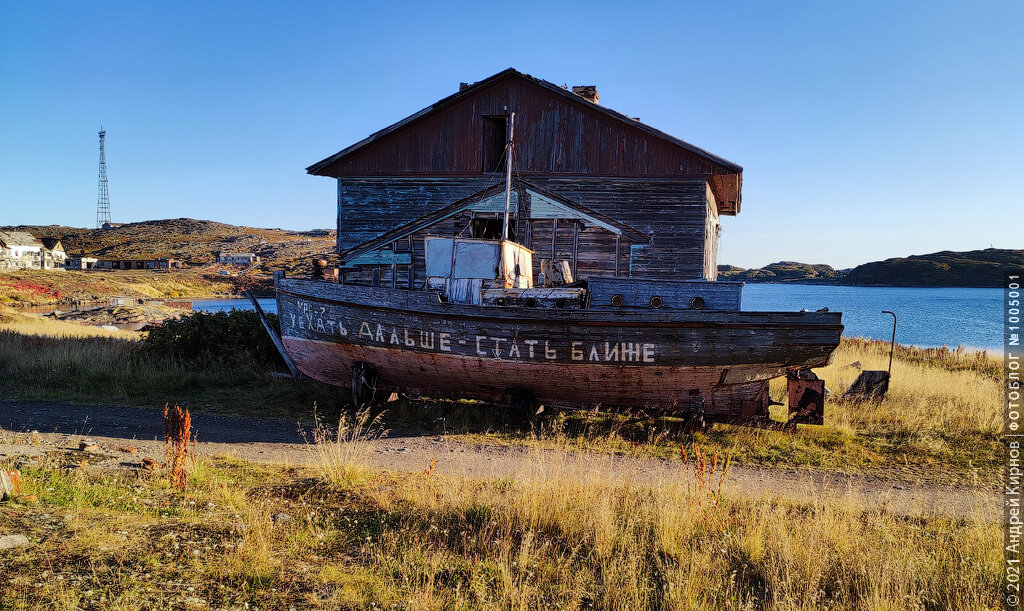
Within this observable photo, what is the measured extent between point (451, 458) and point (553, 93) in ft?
37.3

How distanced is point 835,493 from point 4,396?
13951mm

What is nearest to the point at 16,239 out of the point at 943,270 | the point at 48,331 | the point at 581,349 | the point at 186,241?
the point at 186,241

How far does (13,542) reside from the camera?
13.7 feet

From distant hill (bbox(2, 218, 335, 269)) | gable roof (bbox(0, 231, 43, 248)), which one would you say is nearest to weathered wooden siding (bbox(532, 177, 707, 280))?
gable roof (bbox(0, 231, 43, 248))

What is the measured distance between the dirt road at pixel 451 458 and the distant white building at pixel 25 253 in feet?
284

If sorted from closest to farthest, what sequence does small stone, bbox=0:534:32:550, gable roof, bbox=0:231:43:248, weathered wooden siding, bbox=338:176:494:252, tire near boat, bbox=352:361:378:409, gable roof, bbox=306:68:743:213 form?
small stone, bbox=0:534:32:550 < tire near boat, bbox=352:361:378:409 < gable roof, bbox=306:68:743:213 < weathered wooden siding, bbox=338:176:494:252 < gable roof, bbox=0:231:43:248

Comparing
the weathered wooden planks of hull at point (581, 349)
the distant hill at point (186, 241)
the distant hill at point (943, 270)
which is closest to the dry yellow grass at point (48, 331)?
the weathered wooden planks of hull at point (581, 349)

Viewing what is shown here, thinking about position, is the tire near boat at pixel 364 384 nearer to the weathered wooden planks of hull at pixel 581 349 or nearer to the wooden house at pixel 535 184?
the weathered wooden planks of hull at pixel 581 349

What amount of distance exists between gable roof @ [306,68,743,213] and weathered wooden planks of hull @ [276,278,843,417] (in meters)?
7.27

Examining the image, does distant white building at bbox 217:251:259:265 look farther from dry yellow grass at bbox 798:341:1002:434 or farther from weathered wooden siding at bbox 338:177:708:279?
dry yellow grass at bbox 798:341:1002:434

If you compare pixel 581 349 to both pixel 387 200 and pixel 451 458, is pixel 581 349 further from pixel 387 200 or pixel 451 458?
pixel 387 200

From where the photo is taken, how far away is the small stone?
411 cm

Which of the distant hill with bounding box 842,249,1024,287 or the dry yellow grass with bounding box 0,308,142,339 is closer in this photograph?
the dry yellow grass with bounding box 0,308,142,339

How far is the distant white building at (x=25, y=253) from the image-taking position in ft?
256
